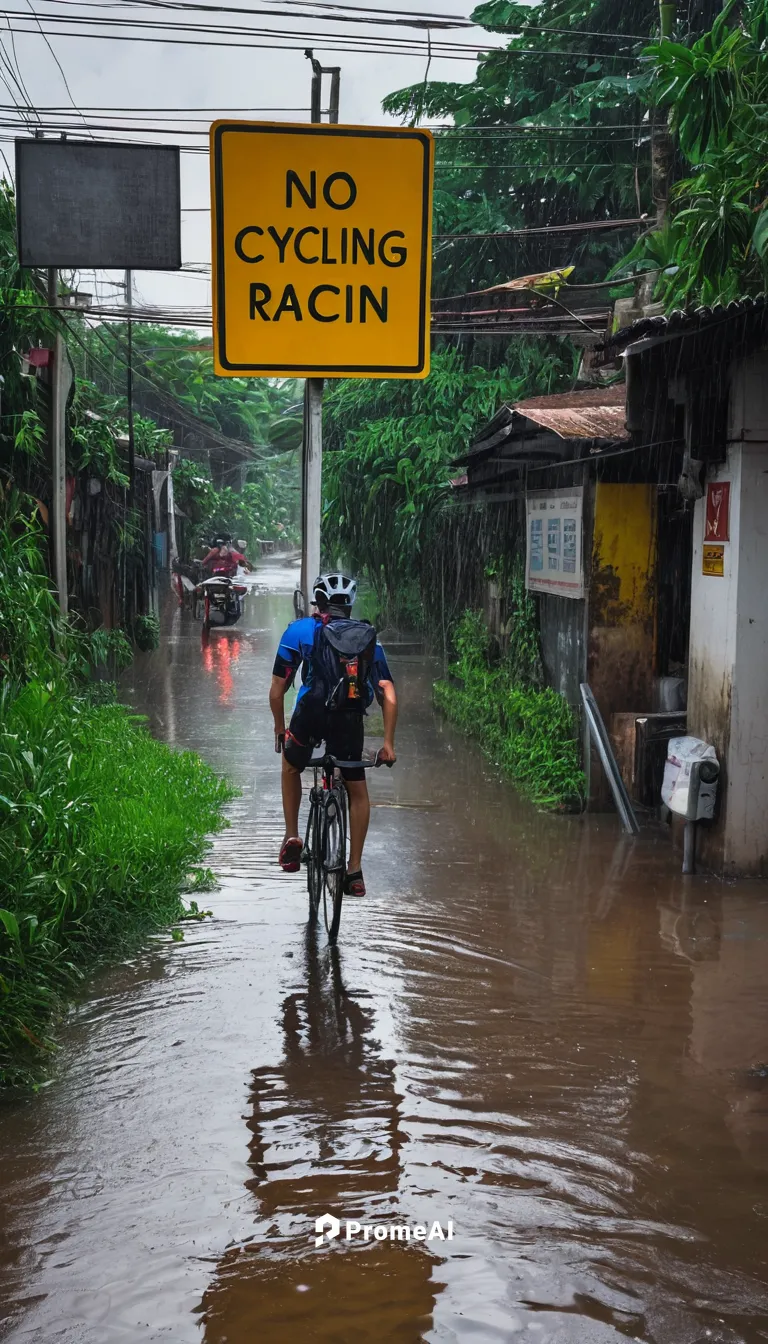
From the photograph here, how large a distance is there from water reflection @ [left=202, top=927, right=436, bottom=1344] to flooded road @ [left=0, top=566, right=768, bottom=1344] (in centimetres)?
1

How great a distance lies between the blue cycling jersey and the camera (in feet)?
20.7

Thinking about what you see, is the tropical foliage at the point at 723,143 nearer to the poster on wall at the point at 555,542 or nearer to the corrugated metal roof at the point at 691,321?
the corrugated metal roof at the point at 691,321

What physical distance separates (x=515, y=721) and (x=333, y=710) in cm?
565

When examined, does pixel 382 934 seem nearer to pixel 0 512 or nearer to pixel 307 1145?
pixel 307 1145

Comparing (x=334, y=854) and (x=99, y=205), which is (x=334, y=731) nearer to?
(x=334, y=854)

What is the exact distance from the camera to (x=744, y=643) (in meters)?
7.61

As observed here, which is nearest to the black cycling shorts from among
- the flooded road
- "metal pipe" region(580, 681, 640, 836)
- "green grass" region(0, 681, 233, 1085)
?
the flooded road

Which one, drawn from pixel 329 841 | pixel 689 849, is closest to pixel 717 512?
pixel 689 849

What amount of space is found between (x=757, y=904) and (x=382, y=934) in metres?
2.35

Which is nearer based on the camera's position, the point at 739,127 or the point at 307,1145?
the point at 307,1145

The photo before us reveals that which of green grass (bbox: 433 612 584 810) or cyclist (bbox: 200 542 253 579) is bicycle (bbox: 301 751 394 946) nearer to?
green grass (bbox: 433 612 584 810)

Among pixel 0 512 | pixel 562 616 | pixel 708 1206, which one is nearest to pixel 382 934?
pixel 708 1206

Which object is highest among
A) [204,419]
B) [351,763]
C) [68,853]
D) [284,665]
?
[204,419]

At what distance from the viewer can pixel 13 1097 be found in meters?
4.56
